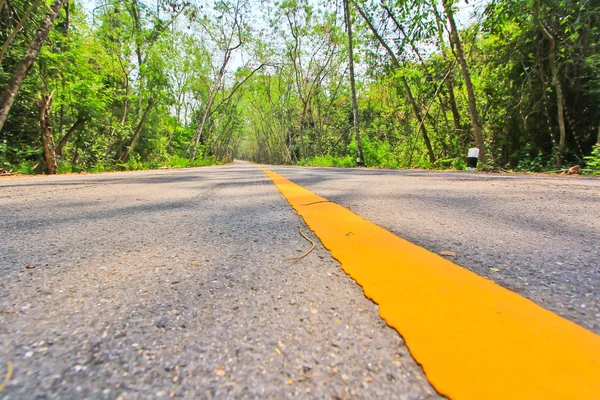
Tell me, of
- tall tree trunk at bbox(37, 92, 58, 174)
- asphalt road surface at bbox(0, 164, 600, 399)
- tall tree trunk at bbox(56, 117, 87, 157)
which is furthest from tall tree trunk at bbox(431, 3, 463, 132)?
tall tree trunk at bbox(56, 117, 87, 157)

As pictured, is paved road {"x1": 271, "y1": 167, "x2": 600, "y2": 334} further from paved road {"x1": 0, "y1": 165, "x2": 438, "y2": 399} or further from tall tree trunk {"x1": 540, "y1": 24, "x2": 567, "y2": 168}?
tall tree trunk {"x1": 540, "y1": 24, "x2": 567, "y2": 168}

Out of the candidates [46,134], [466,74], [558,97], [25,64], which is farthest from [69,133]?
[558,97]

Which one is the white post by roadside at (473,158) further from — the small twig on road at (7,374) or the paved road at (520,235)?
the small twig on road at (7,374)

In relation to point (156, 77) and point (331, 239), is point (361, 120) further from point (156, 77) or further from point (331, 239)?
point (331, 239)

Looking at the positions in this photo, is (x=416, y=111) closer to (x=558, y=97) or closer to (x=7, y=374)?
(x=558, y=97)

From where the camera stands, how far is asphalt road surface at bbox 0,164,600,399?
41 cm

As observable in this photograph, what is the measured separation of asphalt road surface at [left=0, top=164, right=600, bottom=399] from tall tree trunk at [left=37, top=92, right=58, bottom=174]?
7950mm

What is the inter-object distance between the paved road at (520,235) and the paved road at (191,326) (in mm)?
408

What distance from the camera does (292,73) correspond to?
75.0ft

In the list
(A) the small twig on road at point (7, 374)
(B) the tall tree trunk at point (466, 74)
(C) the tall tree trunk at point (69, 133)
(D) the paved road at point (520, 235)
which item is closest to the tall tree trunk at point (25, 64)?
(C) the tall tree trunk at point (69, 133)

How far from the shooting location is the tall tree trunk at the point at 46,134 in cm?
729

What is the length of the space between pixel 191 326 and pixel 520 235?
1.23 m

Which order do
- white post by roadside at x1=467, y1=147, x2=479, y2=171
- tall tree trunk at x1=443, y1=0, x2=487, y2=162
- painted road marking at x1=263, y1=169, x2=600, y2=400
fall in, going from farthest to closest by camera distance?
1. tall tree trunk at x1=443, y1=0, x2=487, y2=162
2. white post by roadside at x1=467, y1=147, x2=479, y2=171
3. painted road marking at x1=263, y1=169, x2=600, y2=400

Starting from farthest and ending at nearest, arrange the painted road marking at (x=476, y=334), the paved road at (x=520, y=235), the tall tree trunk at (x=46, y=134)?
the tall tree trunk at (x=46, y=134) < the paved road at (x=520, y=235) < the painted road marking at (x=476, y=334)
